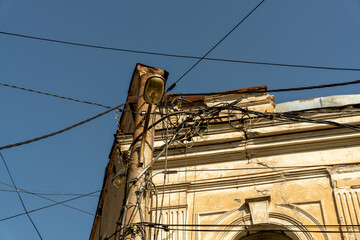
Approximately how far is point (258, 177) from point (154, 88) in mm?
3509

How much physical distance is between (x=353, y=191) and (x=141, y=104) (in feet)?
12.7

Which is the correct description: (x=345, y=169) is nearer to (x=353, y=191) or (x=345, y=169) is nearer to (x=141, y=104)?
(x=353, y=191)

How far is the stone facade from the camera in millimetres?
8562

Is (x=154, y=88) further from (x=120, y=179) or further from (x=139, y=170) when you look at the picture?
(x=120, y=179)

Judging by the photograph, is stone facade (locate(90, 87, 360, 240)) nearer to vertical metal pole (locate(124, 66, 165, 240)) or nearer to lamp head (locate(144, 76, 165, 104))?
vertical metal pole (locate(124, 66, 165, 240))

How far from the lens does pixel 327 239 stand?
320 inches

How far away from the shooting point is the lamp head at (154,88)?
21.5 feet

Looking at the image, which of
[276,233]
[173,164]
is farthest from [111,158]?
[276,233]

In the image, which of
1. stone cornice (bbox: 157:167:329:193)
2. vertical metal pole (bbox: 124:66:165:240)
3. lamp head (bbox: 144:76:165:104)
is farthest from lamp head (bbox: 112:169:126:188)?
stone cornice (bbox: 157:167:329:193)

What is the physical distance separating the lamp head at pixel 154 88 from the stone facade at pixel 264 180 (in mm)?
1753

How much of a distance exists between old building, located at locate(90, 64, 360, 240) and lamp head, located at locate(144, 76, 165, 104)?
1.37 metres

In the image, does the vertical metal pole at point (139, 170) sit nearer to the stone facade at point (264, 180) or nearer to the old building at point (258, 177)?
the old building at point (258, 177)

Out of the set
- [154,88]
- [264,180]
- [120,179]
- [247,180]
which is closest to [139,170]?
[120,179]

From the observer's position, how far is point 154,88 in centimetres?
659
